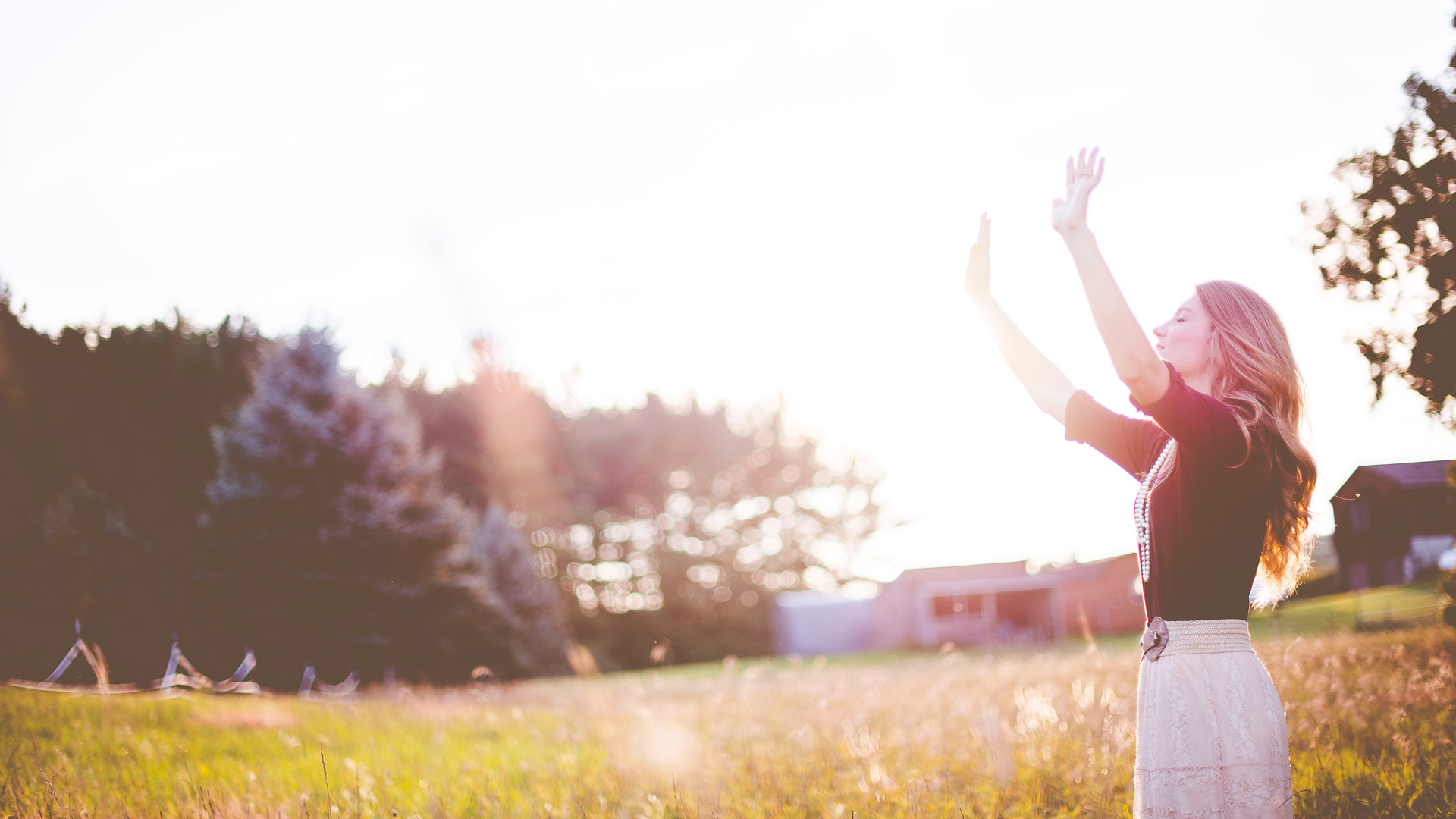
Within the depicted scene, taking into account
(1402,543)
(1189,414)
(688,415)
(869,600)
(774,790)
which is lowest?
(869,600)

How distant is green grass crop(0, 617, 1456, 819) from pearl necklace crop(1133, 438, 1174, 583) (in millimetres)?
2230

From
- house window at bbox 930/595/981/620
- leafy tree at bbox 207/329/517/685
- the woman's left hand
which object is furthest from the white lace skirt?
house window at bbox 930/595/981/620

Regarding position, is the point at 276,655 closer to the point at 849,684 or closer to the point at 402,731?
the point at 402,731

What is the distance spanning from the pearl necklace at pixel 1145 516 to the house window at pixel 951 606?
108ft

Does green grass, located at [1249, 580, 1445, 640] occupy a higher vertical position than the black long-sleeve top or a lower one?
lower

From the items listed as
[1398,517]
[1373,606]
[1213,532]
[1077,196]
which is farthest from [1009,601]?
[1077,196]

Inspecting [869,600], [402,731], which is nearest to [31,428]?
[402,731]

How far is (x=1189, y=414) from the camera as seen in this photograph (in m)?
1.60

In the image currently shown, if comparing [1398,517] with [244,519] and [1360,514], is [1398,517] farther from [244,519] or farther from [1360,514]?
[244,519]

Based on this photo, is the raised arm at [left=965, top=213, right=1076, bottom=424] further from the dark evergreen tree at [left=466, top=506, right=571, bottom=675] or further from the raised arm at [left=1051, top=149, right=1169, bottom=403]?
the dark evergreen tree at [left=466, top=506, right=571, bottom=675]

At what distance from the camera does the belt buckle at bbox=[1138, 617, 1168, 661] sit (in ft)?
6.13

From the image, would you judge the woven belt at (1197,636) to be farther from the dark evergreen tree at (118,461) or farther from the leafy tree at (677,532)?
the leafy tree at (677,532)

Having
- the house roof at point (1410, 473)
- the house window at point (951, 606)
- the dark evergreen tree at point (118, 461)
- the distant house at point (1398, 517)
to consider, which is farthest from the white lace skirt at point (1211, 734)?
the house window at point (951, 606)

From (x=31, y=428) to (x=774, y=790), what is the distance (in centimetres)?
904
